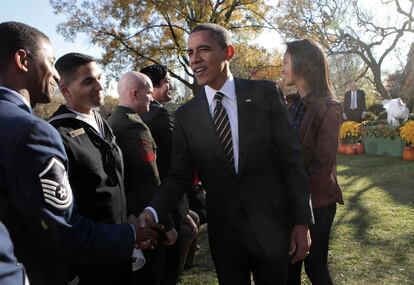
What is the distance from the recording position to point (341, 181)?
886cm

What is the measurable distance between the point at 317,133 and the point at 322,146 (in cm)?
10

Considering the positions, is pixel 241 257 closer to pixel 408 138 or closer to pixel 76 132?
pixel 76 132

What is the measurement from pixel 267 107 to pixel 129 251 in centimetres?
119

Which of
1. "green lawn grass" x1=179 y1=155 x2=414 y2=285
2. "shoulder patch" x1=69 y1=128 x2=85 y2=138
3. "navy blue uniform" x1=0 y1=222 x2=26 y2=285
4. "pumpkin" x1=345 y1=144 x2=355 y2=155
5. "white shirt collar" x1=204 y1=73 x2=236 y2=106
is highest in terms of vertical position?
"white shirt collar" x1=204 y1=73 x2=236 y2=106

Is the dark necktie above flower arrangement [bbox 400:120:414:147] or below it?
above

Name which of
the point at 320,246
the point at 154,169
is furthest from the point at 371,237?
the point at 154,169

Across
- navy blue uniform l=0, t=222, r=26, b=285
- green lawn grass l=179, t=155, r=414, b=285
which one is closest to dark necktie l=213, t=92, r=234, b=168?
navy blue uniform l=0, t=222, r=26, b=285

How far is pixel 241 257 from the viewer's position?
99.0 inches

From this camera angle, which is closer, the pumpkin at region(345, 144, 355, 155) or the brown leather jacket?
the brown leather jacket

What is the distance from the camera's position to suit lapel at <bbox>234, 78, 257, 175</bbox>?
2.41m

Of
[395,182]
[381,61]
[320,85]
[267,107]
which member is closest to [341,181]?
[395,182]

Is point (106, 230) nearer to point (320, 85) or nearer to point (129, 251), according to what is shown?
point (129, 251)

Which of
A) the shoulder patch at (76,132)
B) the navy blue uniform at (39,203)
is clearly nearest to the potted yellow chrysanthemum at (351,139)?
the shoulder patch at (76,132)

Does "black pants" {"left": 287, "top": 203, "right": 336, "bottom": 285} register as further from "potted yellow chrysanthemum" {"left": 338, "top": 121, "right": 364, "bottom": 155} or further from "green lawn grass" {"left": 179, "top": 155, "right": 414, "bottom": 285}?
"potted yellow chrysanthemum" {"left": 338, "top": 121, "right": 364, "bottom": 155}
